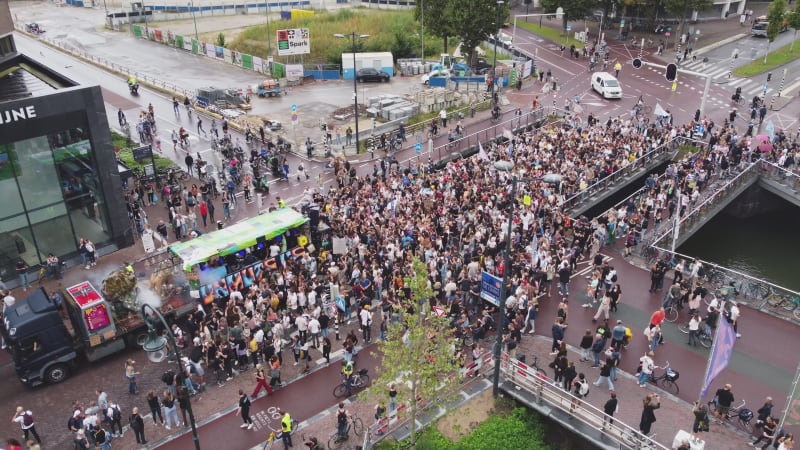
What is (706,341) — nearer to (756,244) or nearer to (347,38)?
(756,244)

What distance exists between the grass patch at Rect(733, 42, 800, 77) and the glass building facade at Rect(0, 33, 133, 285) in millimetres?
53846

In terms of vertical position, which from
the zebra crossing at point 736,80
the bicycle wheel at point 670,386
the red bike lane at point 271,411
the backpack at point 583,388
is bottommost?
the red bike lane at point 271,411

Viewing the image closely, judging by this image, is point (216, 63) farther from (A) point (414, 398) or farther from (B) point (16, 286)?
(A) point (414, 398)

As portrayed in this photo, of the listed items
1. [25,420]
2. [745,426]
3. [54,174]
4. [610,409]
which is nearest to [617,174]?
[745,426]

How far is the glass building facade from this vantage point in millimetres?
27594

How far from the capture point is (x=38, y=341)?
2166cm

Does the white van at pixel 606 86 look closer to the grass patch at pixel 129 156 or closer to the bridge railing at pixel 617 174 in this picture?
the bridge railing at pixel 617 174

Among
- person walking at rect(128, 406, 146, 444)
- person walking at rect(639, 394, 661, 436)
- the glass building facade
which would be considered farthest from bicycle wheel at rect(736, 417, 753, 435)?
the glass building facade

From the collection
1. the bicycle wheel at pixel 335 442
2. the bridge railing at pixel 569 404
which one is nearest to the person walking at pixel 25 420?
the bicycle wheel at pixel 335 442

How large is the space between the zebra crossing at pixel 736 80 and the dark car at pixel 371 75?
2908 cm

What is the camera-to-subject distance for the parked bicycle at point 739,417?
1898cm

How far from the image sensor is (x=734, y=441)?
61.2 feet

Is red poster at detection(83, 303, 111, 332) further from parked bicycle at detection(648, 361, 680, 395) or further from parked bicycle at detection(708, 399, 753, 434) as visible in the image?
parked bicycle at detection(708, 399, 753, 434)

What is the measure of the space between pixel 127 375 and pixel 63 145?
1326 cm
